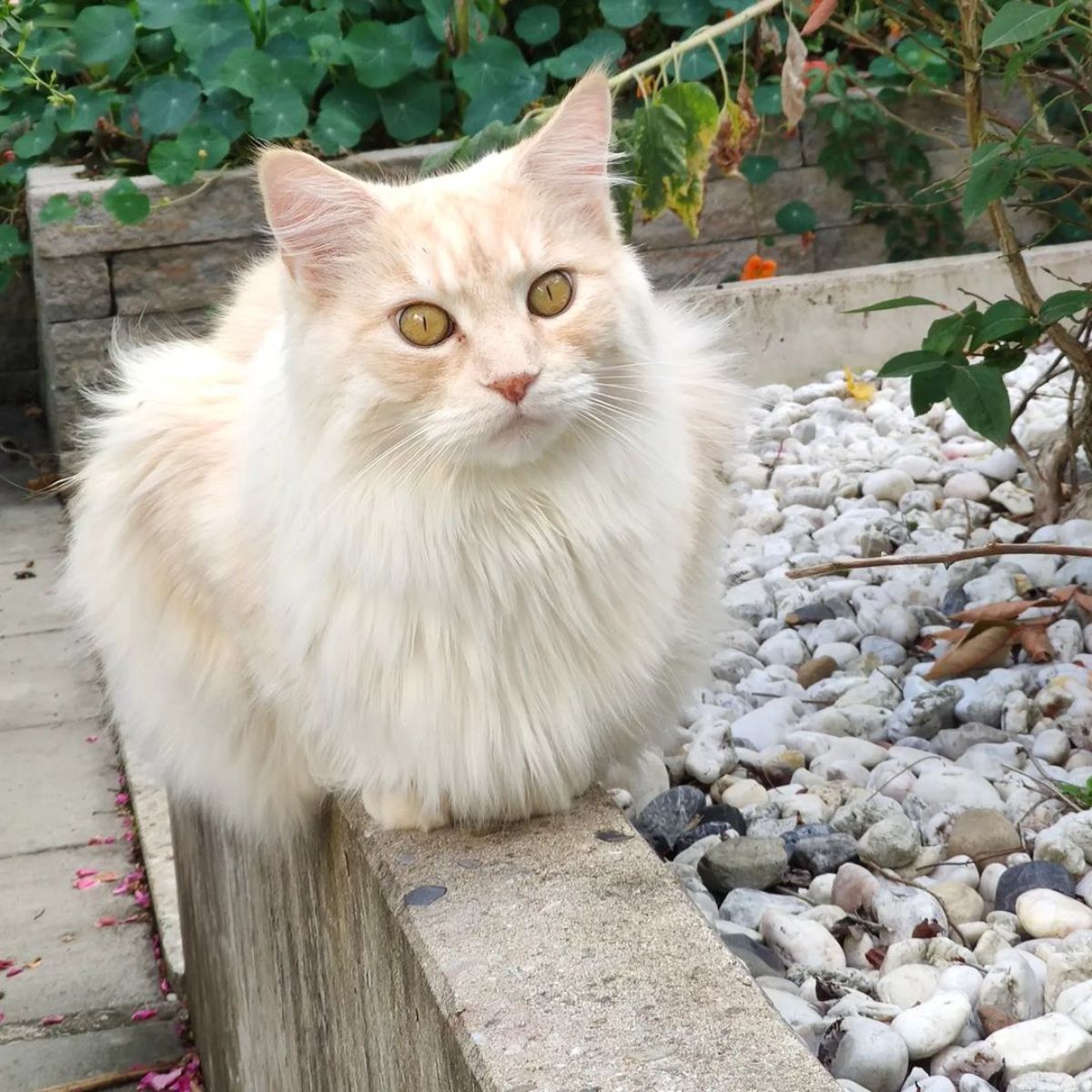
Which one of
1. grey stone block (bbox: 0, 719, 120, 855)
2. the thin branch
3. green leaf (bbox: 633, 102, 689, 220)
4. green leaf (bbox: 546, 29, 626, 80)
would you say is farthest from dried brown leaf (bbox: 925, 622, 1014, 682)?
green leaf (bbox: 546, 29, 626, 80)

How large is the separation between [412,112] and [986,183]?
3.01 meters

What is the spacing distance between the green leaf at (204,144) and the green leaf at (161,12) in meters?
0.34

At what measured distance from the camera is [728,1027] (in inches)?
50.9

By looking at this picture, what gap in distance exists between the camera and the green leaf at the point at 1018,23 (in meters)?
1.80

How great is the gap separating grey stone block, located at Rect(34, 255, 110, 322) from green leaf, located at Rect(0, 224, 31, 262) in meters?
0.34

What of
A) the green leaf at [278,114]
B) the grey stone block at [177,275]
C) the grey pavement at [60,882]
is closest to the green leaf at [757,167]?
the green leaf at [278,114]

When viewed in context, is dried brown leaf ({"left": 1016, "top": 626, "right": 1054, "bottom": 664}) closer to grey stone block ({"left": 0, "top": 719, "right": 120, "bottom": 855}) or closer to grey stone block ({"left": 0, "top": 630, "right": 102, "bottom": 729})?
grey stone block ({"left": 0, "top": 719, "right": 120, "bottom": 855})

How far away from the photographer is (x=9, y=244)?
16.5 feet

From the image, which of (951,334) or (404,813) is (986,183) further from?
(404,813)

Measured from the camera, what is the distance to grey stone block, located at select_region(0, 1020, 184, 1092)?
9.82 feet

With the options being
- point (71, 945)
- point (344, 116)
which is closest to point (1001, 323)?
point (71, 945)

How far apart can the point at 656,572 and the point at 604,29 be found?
3.53 metres

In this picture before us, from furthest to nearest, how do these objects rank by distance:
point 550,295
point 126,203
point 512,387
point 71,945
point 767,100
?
1. point 767,100
2. point 126,203
3. point 71,945
4. point 550,295
5. point 512,387

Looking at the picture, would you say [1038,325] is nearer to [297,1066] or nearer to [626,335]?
[626,335]
